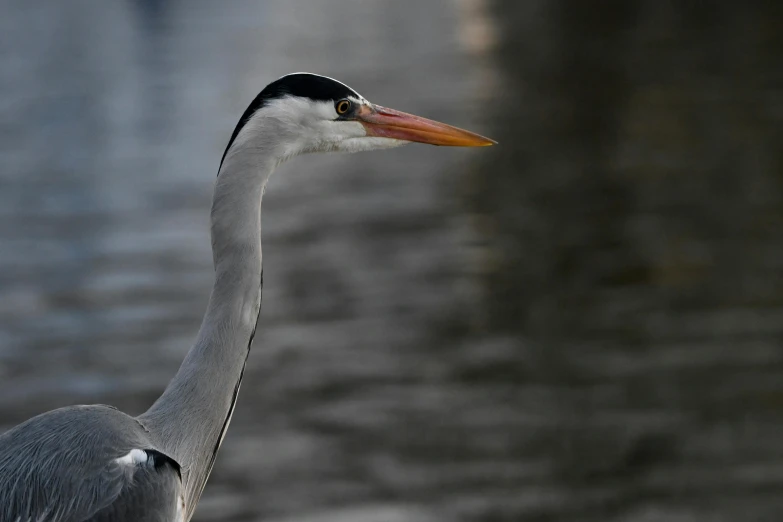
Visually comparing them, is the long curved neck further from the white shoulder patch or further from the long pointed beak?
the long pointed beak

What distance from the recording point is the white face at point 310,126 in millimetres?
3184

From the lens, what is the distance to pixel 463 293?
9641 mm

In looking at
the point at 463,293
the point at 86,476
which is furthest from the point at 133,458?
the point at 463,293

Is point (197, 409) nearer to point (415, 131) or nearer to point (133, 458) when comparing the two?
point (133, 458)

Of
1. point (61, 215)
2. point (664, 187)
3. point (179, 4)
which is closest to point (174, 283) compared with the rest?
point (61, 215)

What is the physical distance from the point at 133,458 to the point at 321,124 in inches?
41.5

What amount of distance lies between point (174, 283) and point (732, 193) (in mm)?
5599

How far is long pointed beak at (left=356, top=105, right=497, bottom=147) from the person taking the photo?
3441 mm

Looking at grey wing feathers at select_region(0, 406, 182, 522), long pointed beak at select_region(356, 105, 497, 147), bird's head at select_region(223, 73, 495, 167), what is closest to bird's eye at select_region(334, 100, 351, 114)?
A: bird's head at select_region(223, 73, 495, 167)

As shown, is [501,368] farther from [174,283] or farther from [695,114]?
[695,114]

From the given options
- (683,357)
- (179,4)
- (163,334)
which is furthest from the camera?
(179,4)

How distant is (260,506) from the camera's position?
6.54m

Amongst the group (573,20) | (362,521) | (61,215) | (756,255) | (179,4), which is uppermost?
(179,4)

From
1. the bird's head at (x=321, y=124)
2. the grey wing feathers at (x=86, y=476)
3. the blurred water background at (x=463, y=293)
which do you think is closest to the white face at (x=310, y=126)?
the bird's head at (x=321, y=124)
